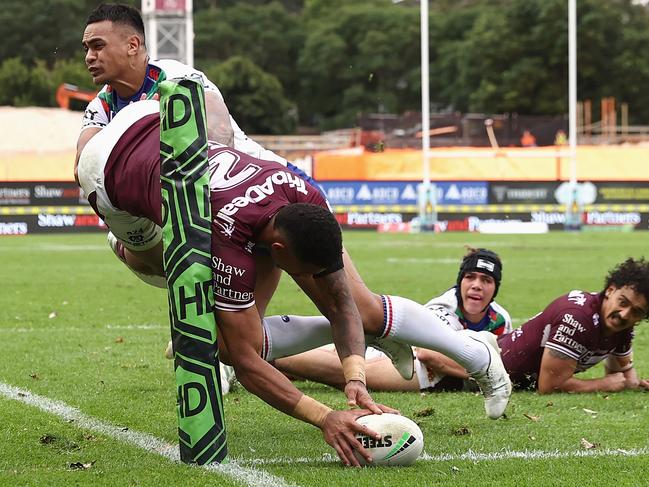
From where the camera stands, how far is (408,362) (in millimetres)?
6105

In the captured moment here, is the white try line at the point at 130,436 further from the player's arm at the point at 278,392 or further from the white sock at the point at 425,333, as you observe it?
the white sock at the point at 425,333

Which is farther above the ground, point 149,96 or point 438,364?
point 149,96

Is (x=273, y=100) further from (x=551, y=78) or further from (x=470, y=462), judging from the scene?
(x=470, y=462)

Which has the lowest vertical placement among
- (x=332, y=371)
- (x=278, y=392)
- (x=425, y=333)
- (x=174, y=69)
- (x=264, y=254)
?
(x=332, y=371)

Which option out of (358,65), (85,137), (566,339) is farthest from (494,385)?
(358,65)

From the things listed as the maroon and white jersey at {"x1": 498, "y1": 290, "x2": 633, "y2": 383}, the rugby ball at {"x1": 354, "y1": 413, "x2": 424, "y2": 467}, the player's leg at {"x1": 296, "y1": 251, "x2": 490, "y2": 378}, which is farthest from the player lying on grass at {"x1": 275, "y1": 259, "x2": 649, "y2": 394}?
the rugby ball at {"x1": 354, "y1": 413, "x2": 424, "y2": 467}

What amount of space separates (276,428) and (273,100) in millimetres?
60711

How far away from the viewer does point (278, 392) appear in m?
5.07

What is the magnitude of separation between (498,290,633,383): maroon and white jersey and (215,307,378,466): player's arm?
7.74 ft

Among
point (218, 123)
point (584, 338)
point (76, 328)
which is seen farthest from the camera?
point (76, 328)

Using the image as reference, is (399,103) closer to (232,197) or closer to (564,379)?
(564,379)

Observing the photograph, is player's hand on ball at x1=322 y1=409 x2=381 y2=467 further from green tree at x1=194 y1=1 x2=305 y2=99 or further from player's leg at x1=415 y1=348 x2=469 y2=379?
green tree at x1=194 y1=1 x2=305 y2=99

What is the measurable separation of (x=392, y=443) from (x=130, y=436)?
4.65 ft

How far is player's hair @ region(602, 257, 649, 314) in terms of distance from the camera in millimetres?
6789
